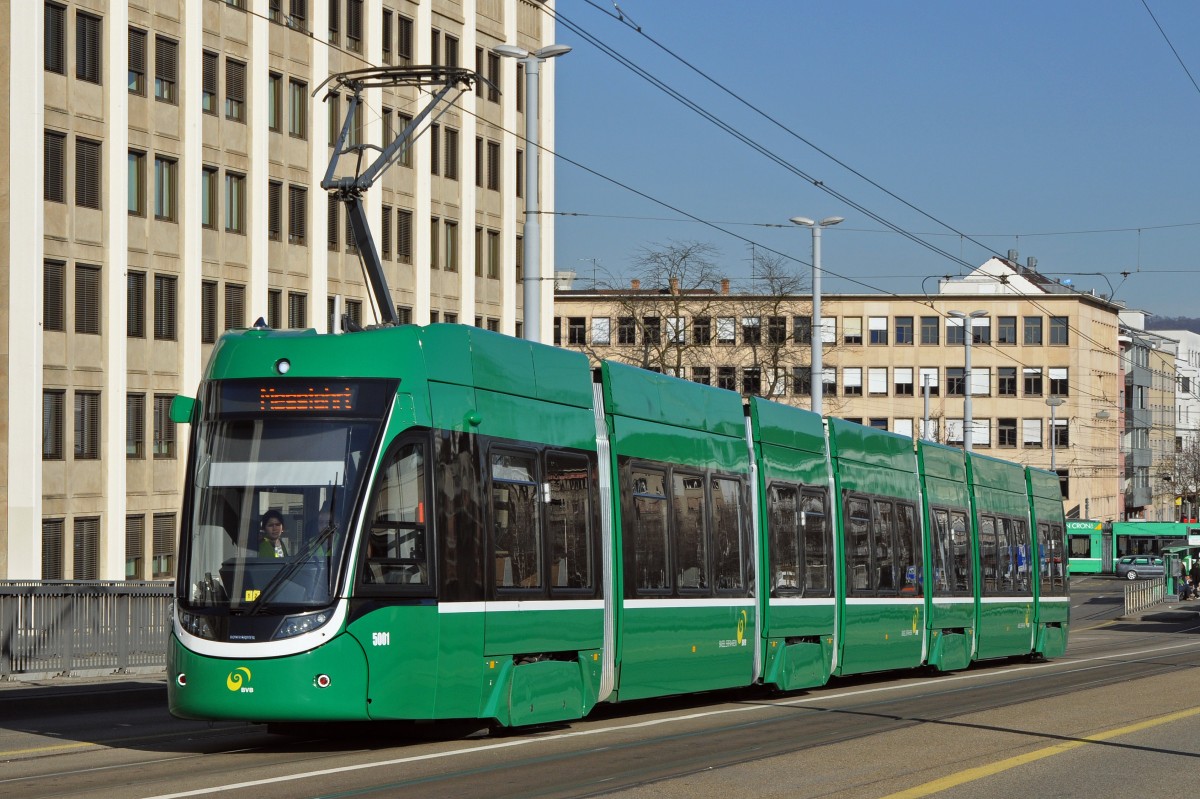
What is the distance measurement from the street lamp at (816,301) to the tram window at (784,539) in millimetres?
17456

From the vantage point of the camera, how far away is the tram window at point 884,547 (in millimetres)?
22578

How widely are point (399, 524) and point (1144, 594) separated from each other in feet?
211

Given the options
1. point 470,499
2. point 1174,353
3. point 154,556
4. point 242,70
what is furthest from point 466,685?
point 1174,353

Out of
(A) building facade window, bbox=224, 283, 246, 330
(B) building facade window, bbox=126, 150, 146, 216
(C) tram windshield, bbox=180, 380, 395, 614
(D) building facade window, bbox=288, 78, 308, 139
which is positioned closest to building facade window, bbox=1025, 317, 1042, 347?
(D) building facade window, bbox=288, 78, 308, 139

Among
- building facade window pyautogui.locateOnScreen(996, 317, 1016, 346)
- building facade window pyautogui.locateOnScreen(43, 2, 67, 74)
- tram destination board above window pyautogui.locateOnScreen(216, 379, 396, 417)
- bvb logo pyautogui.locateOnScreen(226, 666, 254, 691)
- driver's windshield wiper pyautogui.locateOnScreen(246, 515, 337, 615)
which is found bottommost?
bvb logo pyautogui.locateOnScreen(226, 666, 254, 691)

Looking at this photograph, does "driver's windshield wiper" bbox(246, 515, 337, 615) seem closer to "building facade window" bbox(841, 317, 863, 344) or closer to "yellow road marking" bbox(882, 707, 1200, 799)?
"yellow road marking" bbox(882, 707, 1200, 799)

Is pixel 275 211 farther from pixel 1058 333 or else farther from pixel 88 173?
pixel 1058 333

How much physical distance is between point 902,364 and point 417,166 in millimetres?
66112

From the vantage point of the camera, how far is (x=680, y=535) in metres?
16.6

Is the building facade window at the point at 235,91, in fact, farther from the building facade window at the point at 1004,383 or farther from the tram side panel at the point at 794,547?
the building facade window at the point at 1004,383

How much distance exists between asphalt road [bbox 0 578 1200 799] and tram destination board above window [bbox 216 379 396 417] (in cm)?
230

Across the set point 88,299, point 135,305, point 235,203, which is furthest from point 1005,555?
point 235,203


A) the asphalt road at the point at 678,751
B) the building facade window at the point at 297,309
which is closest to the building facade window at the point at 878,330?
the building facade window at the point at 297,309

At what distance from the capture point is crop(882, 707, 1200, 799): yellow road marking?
1059cm
